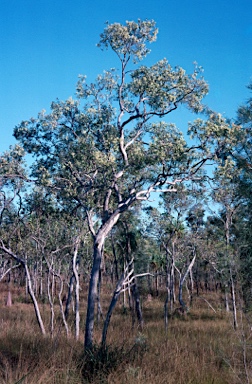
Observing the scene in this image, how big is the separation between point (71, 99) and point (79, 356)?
731 cm

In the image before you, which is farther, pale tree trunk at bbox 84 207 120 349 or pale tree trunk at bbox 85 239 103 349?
Result: pale tree trunk at bbox 84 207 120 349

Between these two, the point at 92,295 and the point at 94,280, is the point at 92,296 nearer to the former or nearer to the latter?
the point at 92,295

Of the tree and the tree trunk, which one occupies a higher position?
the tree

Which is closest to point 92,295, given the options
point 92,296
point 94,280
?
point 92,296

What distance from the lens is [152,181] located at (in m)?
11.3

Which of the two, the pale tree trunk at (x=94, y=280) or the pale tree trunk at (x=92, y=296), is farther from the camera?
the pale tree trunk at (x=94, y=280)

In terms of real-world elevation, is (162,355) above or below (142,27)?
below

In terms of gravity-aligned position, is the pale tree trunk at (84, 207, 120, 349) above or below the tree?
below

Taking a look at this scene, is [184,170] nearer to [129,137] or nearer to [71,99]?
[129,137]

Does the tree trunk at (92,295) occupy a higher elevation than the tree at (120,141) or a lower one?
lower

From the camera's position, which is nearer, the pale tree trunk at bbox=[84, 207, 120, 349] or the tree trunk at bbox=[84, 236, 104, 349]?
the tree trunk at bbox=[84, 236, 104, 349]

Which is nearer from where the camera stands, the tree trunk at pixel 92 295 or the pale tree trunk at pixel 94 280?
the tree trunk at pixel 92 295

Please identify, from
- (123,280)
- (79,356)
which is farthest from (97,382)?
(123,280)

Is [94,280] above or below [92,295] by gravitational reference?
above
